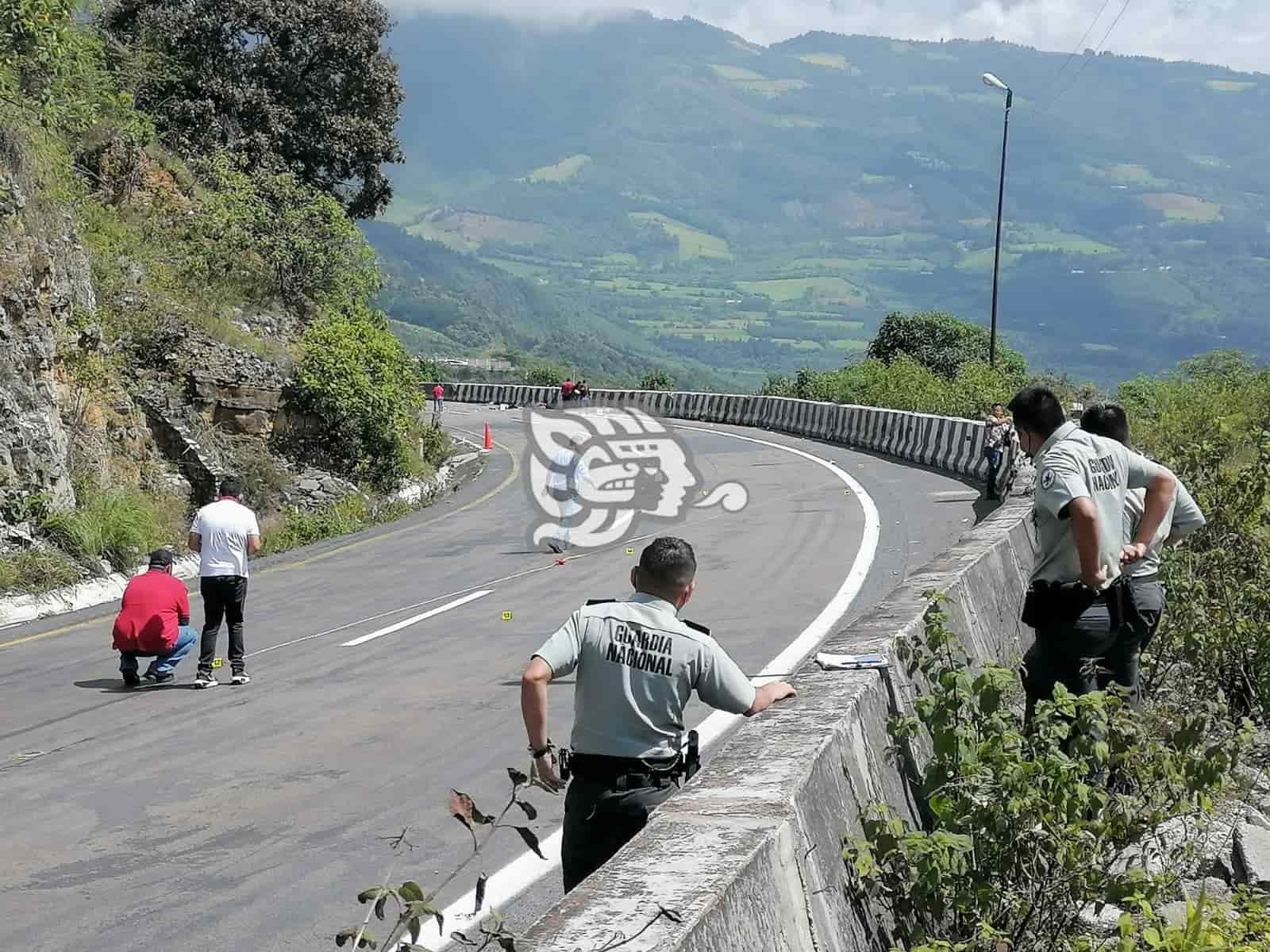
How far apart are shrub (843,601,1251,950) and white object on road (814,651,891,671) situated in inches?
18.4

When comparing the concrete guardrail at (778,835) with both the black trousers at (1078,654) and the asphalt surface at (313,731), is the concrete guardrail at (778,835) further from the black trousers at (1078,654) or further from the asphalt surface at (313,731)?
the asphalt surface at (313,731)

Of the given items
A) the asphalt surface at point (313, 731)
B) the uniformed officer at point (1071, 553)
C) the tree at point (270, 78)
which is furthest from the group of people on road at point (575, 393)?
the uniformed officer at point (1071, 553)

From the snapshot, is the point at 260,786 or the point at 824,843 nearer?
the point at 824,843

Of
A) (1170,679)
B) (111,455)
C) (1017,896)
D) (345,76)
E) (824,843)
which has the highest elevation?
(345,76)

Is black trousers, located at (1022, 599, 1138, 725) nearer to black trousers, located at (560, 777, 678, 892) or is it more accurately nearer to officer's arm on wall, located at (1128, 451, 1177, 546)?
officer's arm on wall, located at (1128, 451, 1177, 546)

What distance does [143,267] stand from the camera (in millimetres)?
25469

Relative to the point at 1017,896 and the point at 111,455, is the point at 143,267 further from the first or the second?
the point at 1017,896

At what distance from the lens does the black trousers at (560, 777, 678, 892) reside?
5.26 metres

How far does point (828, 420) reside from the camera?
41.1 m

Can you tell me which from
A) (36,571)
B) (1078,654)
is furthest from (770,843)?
(36,571)

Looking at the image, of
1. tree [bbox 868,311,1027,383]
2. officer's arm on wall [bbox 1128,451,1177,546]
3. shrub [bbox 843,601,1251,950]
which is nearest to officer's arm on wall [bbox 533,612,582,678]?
shrub [bbox 843,601,1251,950]

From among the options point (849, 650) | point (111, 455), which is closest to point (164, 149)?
point (111, 455)

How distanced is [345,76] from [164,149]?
16.8 ft
